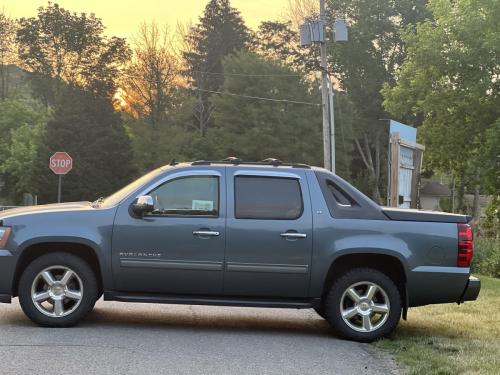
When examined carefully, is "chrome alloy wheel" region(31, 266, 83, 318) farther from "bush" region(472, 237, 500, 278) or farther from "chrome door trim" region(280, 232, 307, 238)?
"bush" region(472, 237, 500, 278)

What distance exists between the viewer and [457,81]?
1291 inches

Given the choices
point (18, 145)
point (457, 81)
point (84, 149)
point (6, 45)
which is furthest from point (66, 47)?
point (457, 81)

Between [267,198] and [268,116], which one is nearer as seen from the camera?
[267,198]

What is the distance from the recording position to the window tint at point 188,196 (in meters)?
7.67

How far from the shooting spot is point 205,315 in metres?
9.04

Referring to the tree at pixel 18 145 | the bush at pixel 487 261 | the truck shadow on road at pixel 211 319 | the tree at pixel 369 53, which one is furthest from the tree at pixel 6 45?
the truck shadow on road at pixel 211 319

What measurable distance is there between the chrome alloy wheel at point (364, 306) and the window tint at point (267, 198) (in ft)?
3.39

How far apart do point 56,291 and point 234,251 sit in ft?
6.24

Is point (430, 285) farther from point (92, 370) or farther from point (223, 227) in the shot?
point (92, 370)

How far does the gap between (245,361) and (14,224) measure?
291 centimetres

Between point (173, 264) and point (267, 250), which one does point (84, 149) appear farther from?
point (267, 250)

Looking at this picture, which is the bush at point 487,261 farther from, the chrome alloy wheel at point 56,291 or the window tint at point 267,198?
the chrome alloy wheel at point 56,291

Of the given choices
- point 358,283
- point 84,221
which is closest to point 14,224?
point 84,221

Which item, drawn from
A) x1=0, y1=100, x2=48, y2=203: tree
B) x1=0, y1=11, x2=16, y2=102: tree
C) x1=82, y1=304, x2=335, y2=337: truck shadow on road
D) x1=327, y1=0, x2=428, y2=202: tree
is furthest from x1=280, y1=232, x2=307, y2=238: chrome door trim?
x1=0, y1=11, x2=16, y2=102: tree
